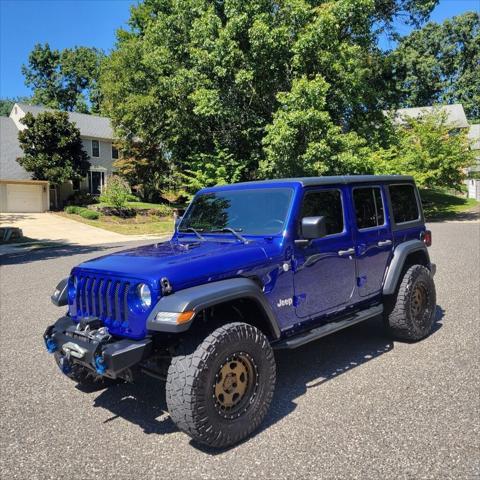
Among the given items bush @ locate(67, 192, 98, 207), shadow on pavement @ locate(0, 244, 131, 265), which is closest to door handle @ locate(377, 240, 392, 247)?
shadow on pavement @ locate(0, 244, 131, 265)

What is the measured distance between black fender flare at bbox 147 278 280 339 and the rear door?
1.54m

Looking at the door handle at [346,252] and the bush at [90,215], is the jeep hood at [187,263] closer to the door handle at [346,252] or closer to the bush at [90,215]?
the door handle at [346,252]

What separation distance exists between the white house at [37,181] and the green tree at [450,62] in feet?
125

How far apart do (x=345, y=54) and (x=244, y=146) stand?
7294mm

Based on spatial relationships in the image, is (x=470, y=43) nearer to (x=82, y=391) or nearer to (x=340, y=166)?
(x=340, y=166)

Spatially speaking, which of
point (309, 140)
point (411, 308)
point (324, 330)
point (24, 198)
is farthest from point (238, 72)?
point (24, 198)

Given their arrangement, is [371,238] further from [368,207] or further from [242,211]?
[242,211]

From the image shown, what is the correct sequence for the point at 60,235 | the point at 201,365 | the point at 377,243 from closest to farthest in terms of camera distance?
the point at 201,365, the point at 377,243, the point at 60,235

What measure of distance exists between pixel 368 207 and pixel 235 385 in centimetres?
260

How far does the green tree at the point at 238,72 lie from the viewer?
2048cm

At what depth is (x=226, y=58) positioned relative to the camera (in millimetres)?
20703

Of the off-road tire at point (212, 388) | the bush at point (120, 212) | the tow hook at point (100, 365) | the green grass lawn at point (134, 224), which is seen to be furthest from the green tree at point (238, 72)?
the tow hook at point (100, 365)

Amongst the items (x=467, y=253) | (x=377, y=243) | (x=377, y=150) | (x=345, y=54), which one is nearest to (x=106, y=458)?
(x=377, y=243)

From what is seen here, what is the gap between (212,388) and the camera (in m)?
3.17
